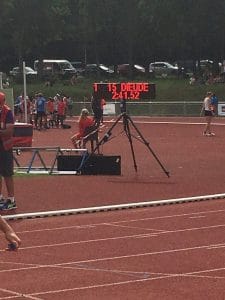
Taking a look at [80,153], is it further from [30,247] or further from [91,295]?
[91,295]

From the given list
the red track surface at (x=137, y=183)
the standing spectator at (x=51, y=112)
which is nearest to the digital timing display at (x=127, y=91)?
the red track surface at (x=137, y=183)

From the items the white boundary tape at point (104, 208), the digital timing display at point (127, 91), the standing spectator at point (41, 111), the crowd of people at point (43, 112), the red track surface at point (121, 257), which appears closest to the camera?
the red track surface at point (121, 257)

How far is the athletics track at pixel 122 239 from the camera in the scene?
9.45m

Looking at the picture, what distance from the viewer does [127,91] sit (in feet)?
69.7

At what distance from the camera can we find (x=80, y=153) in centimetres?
2345

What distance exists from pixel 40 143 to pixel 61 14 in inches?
1858

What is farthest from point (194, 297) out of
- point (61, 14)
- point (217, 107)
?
point (61, 14)

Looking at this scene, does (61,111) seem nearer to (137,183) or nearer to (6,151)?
(137,183)

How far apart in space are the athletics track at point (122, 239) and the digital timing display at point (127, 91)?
1.76 meters

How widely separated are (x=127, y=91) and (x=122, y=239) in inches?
350

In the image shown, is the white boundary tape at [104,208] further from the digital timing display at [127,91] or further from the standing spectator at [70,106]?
the standing spectator at [70,106]

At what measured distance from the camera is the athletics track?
31.0 ft

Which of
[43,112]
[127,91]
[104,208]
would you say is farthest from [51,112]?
[104,208]

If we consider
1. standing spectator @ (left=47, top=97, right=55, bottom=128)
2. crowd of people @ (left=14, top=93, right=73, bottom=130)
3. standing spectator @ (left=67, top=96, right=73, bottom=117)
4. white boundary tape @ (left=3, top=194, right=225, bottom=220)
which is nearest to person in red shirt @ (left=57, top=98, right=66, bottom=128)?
crowd of people @ (left=14, top=93, right=73, bottom=130)
